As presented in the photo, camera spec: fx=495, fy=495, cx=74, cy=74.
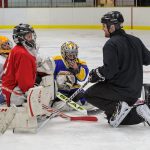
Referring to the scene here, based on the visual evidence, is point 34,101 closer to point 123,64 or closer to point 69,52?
point 123,64

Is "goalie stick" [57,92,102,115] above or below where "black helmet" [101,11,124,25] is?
below

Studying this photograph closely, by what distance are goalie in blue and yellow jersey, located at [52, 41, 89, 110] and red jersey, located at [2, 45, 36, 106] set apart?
0.62 meters

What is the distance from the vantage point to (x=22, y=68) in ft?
11.7

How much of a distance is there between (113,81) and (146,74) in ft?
8.76

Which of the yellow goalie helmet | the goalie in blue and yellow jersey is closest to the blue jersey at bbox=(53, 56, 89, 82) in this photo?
the goalie in blue and yellow jersey

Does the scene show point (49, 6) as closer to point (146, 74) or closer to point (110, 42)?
point (146, 74)

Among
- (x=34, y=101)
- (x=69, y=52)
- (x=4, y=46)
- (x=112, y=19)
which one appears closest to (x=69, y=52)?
(x=69, y=52)

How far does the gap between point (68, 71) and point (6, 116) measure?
100 cm

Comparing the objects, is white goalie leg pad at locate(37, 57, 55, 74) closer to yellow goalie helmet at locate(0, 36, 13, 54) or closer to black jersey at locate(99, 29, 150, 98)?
black jersey at locate(99, 29, 150, 98)

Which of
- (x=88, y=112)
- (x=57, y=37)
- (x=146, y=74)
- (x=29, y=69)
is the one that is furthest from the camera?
(x=57, y=37)

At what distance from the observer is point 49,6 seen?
13695mm

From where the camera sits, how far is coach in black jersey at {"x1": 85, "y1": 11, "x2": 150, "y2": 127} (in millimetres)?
3592

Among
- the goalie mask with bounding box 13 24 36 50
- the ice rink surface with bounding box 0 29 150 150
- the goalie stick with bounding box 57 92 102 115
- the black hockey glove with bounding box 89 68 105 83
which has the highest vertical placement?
the goalie mask with bounding box 13 24 36 50

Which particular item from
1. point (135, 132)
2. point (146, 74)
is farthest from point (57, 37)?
point (135, 132)
